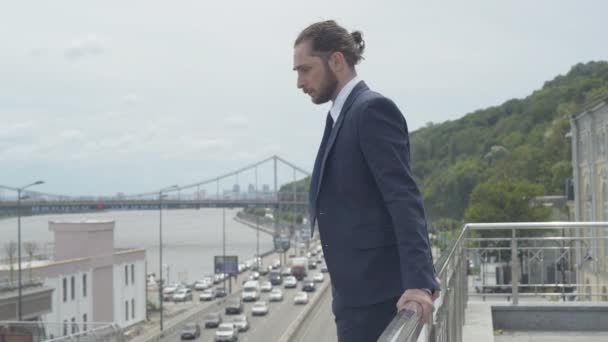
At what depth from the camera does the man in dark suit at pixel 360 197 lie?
5.49ft

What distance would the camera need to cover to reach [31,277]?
2683 centimetres

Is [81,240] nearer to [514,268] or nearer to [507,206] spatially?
[507,206]

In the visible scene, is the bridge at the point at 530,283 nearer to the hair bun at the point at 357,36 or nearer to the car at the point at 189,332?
the hair bun at the point at 357,36

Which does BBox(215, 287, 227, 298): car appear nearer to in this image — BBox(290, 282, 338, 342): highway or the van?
the van

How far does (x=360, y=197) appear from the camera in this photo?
1.75m

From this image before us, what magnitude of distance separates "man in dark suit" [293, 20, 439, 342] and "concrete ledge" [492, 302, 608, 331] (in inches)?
134

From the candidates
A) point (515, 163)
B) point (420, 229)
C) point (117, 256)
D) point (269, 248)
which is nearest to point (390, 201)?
point (420, 229)

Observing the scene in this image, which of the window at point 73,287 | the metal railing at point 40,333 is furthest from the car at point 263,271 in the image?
the metal railing at point 40,333

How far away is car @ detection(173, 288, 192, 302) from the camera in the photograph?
47.1 m

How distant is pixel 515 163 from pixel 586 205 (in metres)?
25.2

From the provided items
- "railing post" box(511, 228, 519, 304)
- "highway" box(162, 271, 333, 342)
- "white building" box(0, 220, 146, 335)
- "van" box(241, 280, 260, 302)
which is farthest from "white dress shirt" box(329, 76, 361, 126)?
"van" box(241, 280, 260, 302)

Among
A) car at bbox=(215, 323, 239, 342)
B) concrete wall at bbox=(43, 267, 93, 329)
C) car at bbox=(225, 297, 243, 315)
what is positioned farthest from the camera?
car at bbox=(225, 297, 243, 315)

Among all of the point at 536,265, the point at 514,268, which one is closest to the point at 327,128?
the point at 514,268

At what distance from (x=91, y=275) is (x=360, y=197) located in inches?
1167
